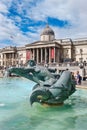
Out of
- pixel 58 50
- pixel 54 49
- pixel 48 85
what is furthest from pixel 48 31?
pixel 48 85

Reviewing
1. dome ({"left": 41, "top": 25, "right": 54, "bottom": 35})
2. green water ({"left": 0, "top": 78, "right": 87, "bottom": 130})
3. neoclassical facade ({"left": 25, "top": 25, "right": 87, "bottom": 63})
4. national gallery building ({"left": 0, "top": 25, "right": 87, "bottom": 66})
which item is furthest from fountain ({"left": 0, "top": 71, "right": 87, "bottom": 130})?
dome ({"left": 41, "top": 25, "right": 54, "bottom": 35})

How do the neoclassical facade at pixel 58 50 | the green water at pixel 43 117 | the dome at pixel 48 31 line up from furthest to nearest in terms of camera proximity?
the dome at pixel 48 31 → the neoclassical facade at pixel 58 50 → the green water at pixel 43 117

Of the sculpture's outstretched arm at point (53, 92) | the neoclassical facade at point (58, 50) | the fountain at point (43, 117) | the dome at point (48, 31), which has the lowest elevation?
the fountain at point (43, 117)

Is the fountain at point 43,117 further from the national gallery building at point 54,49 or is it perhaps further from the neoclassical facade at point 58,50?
the neoclassical facade at point 58,50

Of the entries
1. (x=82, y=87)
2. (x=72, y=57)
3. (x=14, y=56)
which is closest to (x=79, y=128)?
(x=82, y=87)

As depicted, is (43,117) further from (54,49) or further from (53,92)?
(54,49)

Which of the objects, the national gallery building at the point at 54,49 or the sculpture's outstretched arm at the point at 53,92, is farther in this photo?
the national gallery building at the point at 54,49

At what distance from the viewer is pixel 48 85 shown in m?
14.7

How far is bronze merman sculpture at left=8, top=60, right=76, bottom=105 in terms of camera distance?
1405 centimetres

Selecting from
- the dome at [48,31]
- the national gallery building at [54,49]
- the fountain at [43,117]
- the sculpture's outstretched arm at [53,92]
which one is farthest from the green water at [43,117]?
the dome at [48,31]

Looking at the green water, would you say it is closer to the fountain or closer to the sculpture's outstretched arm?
the fountain

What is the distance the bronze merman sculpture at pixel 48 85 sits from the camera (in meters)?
14.0

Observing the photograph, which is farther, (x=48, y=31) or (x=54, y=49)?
(x=48, y=31)

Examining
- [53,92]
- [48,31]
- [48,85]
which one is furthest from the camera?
[48,31]
